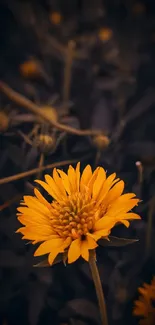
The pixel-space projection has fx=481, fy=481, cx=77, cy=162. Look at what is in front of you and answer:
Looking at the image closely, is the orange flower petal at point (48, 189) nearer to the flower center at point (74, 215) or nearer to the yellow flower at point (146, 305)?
the flower center at point (74, 215)

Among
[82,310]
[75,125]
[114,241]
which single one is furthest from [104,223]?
[75,125]

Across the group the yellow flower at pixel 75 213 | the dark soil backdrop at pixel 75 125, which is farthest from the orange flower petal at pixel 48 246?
the dark soil backdrop at pixel 75 125

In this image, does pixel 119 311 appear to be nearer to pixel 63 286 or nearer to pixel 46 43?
pixel 63 286

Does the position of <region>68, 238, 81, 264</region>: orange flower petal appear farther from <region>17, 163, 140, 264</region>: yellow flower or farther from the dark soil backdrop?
the dark soil backdrop

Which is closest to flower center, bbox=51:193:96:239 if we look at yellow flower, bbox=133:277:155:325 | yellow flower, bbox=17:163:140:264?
yellow flower, bbox=17:163:140:264

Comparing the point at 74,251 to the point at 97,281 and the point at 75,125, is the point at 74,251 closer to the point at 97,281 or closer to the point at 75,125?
the point at 97,281

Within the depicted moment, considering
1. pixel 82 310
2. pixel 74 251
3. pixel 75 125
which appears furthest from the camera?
pixel 75 125
